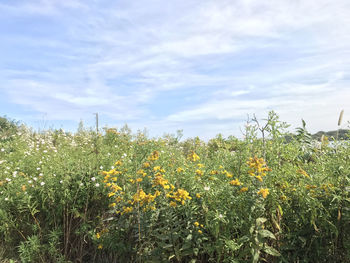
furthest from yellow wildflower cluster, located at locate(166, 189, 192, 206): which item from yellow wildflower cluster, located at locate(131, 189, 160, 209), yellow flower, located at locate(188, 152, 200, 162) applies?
yellow flower, located at locate(188, 152, 200, 162)

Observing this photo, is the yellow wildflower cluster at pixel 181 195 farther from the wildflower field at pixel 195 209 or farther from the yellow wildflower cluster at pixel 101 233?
the yellow wildflower cluster at pixel 101 233

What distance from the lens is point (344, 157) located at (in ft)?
10.6

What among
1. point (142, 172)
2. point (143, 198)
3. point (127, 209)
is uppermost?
point (142, 172)

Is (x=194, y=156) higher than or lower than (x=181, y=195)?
higher

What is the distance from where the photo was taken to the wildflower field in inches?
109

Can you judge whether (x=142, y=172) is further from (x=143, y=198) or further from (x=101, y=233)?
(x=101, y=233)

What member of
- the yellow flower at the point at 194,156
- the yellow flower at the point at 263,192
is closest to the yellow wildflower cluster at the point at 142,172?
the yellow flower at the point at 194,156

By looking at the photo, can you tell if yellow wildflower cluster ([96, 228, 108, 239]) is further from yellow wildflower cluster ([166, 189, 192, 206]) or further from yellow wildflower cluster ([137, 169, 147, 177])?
yellow wildflower cluster ([166, 189, 192, 206])

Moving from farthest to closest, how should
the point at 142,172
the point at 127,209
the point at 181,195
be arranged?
the point at 142,172 < the point at 127,209 < the point at 181,195

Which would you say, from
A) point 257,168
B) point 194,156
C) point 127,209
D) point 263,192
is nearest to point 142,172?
point 127,209

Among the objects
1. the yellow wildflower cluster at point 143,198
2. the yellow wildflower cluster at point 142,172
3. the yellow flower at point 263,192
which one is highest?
the yellow wildflower cluster at point 142,172

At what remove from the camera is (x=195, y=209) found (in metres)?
2.84

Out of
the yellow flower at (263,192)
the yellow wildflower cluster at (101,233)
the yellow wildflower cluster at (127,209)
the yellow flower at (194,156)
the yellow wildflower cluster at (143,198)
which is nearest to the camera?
the yellow flower at (263,192)

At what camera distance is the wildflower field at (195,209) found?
2.77 metres
